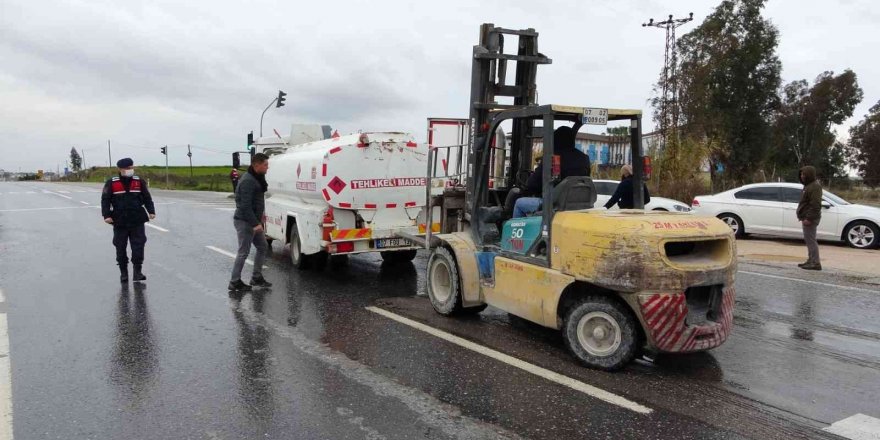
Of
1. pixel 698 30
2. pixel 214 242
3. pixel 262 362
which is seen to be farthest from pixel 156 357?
pixel 698 30

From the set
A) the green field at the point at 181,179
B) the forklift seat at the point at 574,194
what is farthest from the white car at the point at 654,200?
the green field at the point at 181,179

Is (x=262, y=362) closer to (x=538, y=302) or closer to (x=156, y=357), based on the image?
(x=156, y=357)

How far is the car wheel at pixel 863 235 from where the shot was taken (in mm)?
13094

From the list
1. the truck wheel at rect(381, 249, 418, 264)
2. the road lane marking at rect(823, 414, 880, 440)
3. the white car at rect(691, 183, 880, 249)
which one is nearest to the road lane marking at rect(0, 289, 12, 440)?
the road lane marking at rect(823, 414, 880, 440)

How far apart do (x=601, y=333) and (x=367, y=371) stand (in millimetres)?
1918

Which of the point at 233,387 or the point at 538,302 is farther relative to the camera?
the point at 538,302

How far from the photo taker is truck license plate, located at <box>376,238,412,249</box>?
9156mm

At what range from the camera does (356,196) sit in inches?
357

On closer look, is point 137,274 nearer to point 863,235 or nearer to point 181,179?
point 863,235

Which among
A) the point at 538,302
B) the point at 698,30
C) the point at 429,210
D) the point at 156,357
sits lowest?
the point at 156,357

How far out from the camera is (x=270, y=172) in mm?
11391

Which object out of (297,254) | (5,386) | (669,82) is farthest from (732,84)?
(5,386)

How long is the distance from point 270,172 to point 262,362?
22.4ft

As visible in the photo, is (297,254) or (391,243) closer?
(391,243)
